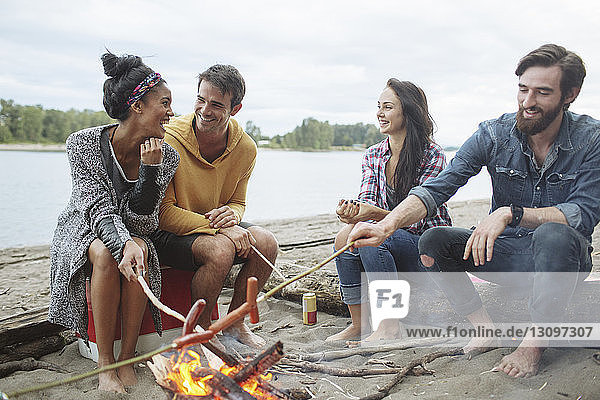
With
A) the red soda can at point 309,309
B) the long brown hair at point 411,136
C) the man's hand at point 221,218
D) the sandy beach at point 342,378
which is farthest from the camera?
the red soda can at point 309,309

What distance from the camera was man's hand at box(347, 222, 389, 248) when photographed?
207 cm

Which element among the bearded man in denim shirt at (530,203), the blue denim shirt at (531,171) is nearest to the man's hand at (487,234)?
the bearded man in denim shirt at (530,203)

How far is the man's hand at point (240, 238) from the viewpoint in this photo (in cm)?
241

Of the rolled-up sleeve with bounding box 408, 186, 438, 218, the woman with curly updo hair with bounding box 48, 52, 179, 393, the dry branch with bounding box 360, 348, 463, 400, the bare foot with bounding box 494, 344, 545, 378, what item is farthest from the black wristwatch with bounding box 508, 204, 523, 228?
the woman with curly updo hair with bounding box 48, 52, 179, 393

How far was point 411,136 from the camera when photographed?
263cm

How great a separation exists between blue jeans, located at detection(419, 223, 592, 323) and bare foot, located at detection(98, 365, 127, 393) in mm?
1368

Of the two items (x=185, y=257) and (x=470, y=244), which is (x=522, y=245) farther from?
(x=185, y=257)

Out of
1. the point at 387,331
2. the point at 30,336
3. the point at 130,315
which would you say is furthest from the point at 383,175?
the point at 30,336

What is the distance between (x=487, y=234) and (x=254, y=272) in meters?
1.15

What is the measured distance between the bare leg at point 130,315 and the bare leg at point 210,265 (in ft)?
0.82

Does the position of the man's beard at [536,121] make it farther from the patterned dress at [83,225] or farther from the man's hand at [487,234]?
the patterned dress at [83,225]

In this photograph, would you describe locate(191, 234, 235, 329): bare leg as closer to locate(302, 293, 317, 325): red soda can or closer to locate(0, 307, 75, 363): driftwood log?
Result: locate(302, 293, 317, 325): red soda can

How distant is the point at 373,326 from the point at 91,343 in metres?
1.32

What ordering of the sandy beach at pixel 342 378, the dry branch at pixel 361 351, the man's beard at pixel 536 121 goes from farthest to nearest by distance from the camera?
the dry branch at pixel 361 351
the man's beard at pixel 536 121
the sandy beach at pixel 342 378
